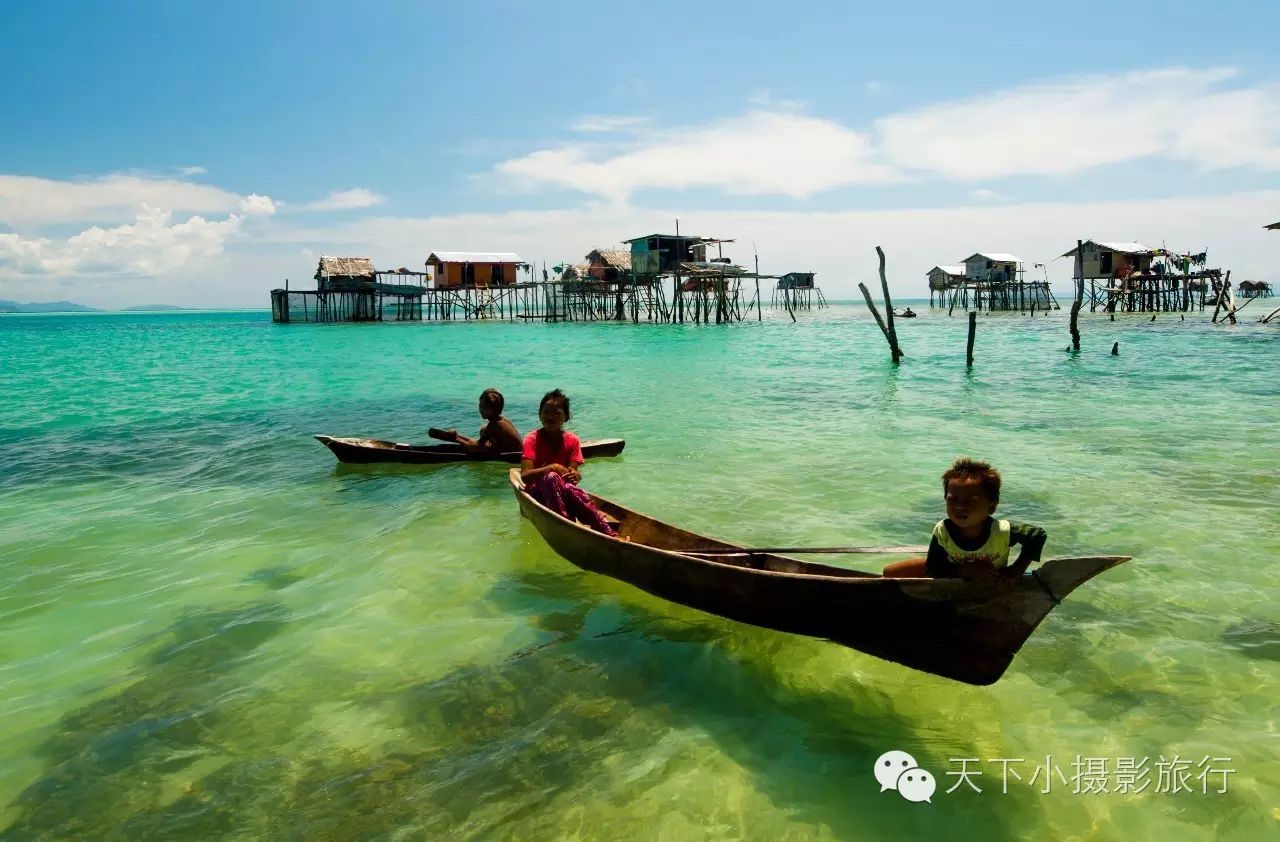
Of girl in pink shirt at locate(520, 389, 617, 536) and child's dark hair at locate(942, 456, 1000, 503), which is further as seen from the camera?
girl in pink shirt at locate(520, 389, 617, 536)

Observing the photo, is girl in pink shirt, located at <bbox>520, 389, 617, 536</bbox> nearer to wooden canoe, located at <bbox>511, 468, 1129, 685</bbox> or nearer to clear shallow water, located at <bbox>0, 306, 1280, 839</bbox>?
clear shallow water, located at <bbox>0, 306, 1280, 839</bbox>

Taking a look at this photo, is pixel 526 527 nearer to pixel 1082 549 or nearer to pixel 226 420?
pixel 1082 549

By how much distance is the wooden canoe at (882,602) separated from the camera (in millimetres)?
3369

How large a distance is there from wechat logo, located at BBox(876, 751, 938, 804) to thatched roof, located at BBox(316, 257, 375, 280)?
191 ft

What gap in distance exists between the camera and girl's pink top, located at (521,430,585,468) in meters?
6.78

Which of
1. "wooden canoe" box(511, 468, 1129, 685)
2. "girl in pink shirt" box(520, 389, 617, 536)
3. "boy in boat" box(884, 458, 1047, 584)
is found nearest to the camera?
"boy in boat" box(884, 458, 1047, 584)

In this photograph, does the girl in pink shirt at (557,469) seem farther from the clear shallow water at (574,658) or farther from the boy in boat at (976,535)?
the boy in boat at (976,535)

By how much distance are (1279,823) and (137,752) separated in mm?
5328

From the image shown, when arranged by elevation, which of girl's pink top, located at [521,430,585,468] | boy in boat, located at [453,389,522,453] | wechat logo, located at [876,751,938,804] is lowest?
wechat logo, located at [876,751,938,804]

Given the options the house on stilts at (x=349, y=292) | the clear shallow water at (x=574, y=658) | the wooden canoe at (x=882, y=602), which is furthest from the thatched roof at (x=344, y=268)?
the wooden canoe at (x=882, y=602)

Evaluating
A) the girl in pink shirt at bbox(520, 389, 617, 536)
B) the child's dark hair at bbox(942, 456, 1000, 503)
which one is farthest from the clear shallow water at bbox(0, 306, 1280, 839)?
the child's dark hair at bbox(942, 456, 1000, 503)

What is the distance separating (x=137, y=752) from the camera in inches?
150

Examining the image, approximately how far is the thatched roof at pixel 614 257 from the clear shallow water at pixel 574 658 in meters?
42.2

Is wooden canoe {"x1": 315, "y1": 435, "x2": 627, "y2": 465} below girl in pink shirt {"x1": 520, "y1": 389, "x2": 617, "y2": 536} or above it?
below
